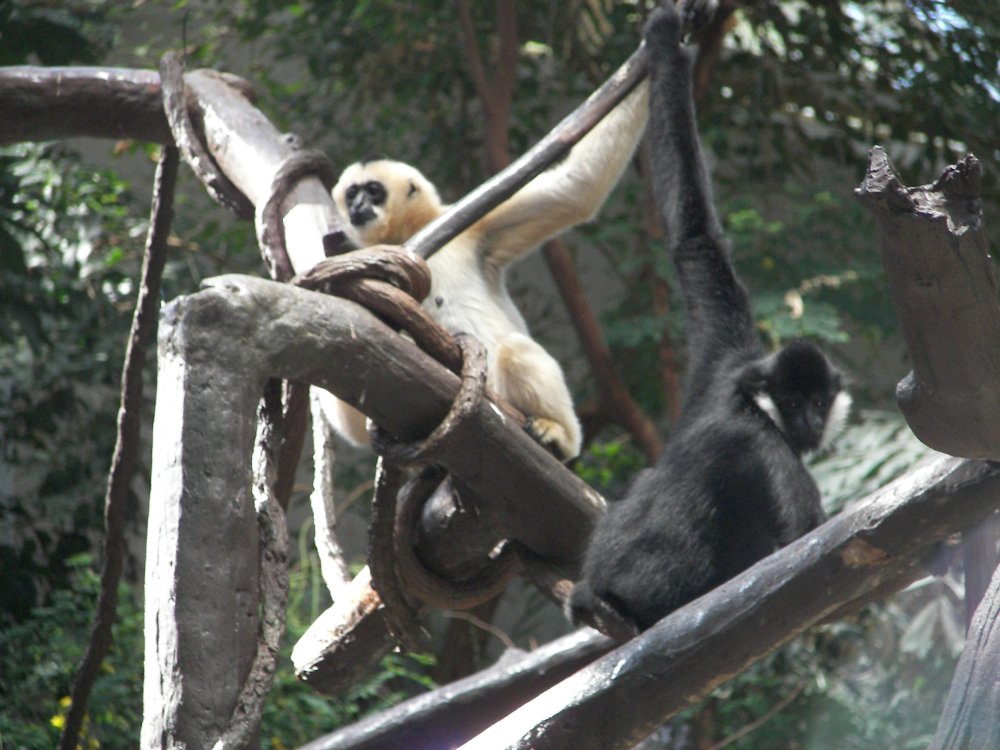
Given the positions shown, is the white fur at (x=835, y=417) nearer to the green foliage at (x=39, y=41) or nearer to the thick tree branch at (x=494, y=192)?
the thick tree branch at (x=494, y=192)

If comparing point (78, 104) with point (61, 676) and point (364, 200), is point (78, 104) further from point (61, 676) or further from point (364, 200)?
point (61, 676)

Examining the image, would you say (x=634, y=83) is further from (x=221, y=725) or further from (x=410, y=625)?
(x=221, y=725)

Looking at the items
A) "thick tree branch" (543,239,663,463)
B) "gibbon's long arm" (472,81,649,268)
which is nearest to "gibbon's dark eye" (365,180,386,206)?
"gibbon's long arm" (472,81,649,268)

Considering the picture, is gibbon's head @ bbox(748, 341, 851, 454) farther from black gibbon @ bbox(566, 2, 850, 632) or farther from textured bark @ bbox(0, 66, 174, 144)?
textured bark @ bbox(0, 66, 174, 144)

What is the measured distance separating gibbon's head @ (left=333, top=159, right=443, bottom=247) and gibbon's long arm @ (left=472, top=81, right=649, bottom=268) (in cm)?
34

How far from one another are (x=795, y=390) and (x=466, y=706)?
49.3 inches

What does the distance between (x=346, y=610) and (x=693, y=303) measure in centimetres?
118

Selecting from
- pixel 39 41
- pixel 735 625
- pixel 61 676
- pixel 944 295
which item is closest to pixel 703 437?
pixel 735 625

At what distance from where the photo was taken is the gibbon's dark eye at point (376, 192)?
406 cm

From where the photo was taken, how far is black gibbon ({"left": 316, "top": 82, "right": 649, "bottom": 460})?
336 centimetres

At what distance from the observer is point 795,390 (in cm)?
279

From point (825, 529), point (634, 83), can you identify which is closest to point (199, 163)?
point (634, 83)

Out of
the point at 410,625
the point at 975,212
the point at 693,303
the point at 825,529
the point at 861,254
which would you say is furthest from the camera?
the point at 861,254

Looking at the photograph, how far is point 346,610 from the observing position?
8.51ft
